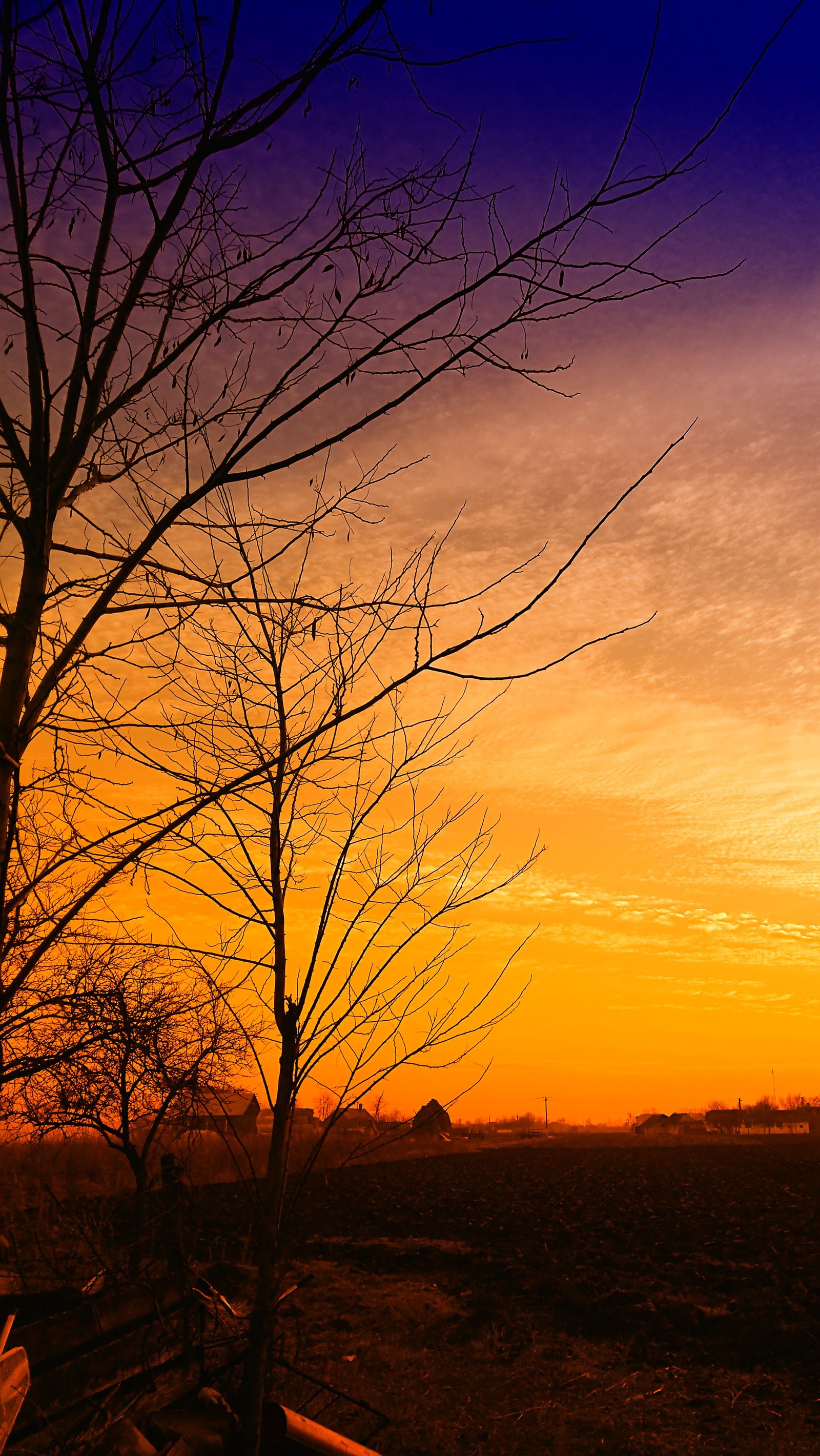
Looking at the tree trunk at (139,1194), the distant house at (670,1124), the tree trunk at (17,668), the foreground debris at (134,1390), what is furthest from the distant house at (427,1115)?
the distant house at (670,1124)

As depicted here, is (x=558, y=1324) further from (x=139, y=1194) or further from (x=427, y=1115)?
(x=427, y=1115)

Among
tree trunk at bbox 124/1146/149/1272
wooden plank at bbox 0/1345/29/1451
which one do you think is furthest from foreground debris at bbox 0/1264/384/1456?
tree trunk at bbox 124/1146/149/1272

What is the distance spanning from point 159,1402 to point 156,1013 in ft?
9.21

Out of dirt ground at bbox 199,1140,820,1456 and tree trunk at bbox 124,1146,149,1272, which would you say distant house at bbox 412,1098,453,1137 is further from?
tree trunk at bbox 124,1146,149,1272

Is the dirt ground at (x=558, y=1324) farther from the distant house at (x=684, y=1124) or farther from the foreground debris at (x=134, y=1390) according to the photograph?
the distant house at (x=684, y=1124)

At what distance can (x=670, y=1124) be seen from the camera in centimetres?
9144

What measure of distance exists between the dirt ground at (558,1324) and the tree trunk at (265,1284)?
99 millimetres

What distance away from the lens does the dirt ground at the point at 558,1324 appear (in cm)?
720

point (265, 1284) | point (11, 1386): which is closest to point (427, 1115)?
point (265, 1284)

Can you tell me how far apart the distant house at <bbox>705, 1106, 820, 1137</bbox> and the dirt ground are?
76.9m

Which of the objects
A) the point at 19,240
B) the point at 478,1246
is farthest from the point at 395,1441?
the point at 478,1246

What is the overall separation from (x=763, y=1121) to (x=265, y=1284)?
104266 mm

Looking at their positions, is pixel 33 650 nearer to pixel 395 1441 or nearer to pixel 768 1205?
pixel 395 1441

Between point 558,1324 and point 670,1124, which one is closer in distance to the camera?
point 558,1324
